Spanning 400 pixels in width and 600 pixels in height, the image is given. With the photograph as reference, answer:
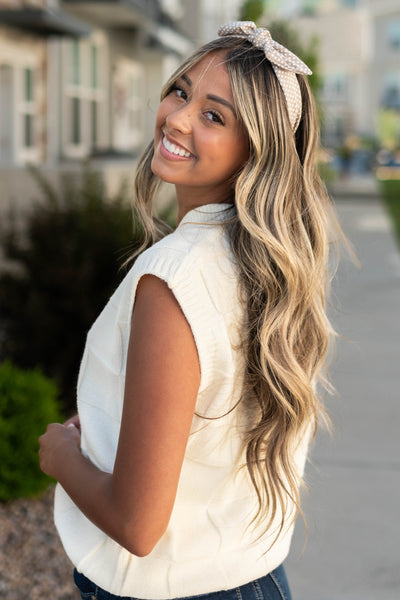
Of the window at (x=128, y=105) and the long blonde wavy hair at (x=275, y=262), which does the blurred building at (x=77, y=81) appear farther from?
the long blonde wavy hair at (x=275, y=262)

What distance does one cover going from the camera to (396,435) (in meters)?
5.05

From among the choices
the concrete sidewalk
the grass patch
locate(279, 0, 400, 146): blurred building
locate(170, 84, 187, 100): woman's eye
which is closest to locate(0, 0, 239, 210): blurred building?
the concrete sidewalk

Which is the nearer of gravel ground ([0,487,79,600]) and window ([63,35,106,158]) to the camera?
gravel ground ([0,487,79,600])

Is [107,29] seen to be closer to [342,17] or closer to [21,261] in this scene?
[21,261]

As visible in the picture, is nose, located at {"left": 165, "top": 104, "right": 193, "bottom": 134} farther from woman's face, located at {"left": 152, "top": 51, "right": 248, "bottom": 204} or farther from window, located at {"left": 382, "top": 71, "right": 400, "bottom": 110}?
window, located at {"left": 382, "top": 71, "right": 400, "bottom": 110}

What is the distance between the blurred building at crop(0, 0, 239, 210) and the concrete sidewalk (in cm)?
350

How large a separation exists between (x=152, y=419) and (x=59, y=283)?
393 centimetres

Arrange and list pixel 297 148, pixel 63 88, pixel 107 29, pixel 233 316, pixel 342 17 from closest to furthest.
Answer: pixel 233 316
pixel 297 148
pixel 63 88
pixel 107 29
pixel 342 17

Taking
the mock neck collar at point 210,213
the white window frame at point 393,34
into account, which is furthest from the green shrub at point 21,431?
the white window frame at point 393,34

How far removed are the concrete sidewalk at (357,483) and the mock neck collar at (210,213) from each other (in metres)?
0.56

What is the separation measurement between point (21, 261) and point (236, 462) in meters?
4.03

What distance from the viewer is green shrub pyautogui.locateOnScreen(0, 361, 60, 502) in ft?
12.3

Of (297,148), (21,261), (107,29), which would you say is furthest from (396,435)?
(107,29)

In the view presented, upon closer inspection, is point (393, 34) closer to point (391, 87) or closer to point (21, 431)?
point (391, 87)
